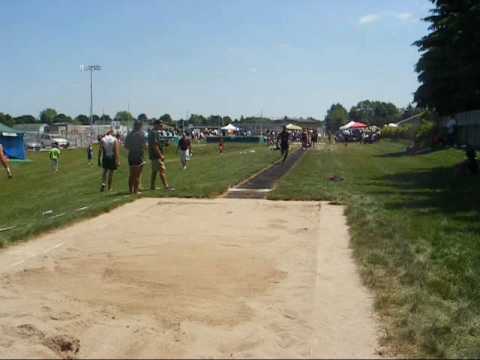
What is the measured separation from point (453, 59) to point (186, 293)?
19.6m

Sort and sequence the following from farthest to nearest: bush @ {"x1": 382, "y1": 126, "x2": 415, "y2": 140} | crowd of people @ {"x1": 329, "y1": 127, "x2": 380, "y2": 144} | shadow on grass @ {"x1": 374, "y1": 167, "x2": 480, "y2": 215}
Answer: crowd of people @ {"x1": 329, "y1": 127, "x2": 380, "y2": 144}, bush @ {"x1": 382, "y1": 126, "x2": 415, "y2": 140}, shadow on grass @ {"x1": 374, "y1": 167, "x2": 480, "y2": 215}

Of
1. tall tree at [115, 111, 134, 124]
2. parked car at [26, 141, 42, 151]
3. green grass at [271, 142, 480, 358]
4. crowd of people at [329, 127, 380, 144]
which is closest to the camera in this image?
green grass at [271, 142, 480, 358]

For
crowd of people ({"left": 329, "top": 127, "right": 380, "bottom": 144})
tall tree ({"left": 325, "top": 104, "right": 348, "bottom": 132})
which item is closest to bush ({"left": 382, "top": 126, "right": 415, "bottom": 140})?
crowd of people ({"left": 329, "top": 127, "right": 380, "bottom": 144})

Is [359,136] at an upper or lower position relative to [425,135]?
lower

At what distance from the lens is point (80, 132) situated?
278 ft

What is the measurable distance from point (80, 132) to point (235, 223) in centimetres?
7769

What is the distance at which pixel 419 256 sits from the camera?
24.9 feet

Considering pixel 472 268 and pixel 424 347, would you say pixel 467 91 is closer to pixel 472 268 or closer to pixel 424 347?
pixel 472 268

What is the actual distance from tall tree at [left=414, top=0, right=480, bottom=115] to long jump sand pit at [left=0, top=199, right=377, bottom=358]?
13.6m

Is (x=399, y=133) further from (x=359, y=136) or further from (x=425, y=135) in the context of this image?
(x=425, y=135)

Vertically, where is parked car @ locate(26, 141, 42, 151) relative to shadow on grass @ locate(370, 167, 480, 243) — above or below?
below

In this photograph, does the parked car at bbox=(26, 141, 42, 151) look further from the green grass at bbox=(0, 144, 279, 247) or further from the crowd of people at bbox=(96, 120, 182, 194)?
the crowd of people at bbox=(96, 120, 182, 194)

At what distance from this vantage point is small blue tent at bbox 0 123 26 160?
163ft

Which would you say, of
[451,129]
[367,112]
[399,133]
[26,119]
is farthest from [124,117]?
[451,129]
